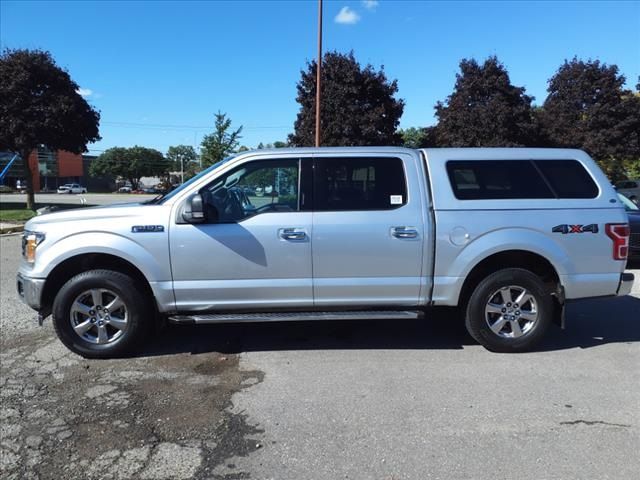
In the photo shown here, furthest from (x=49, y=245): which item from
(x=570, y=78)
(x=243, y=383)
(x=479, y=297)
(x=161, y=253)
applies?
(x=570, y=78)

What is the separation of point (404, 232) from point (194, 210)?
6.21ft

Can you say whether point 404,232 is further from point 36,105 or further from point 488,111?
point 488,111

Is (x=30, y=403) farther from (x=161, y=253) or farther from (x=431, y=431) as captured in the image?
(x=431, y=431)

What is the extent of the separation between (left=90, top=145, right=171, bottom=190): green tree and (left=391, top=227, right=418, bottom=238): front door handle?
9964cm

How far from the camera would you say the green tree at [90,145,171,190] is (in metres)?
101

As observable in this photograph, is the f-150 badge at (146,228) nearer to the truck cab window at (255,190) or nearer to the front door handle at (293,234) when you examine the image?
the truck cab window at (255,190)

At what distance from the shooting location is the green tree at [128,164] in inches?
3981

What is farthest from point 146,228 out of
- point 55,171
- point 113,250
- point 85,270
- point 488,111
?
point 55,171

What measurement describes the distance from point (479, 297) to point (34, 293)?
412 cm

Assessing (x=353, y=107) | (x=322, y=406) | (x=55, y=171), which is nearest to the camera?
(x=322, y=406)

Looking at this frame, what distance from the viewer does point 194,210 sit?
4.59m

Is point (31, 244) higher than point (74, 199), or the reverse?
point (31, 244)

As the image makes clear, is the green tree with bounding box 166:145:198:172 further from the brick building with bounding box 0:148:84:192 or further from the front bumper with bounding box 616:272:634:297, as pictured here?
the front bumper with bounding box 616:272:634:297

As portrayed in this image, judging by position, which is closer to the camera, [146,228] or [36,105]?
[146,228]
